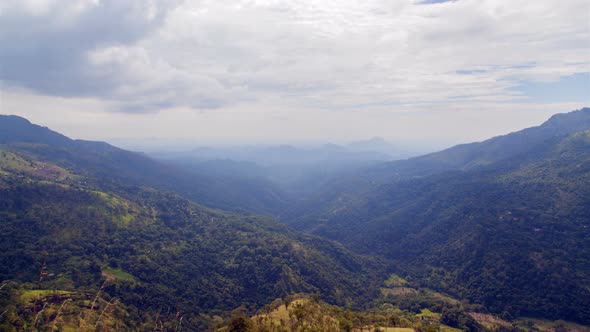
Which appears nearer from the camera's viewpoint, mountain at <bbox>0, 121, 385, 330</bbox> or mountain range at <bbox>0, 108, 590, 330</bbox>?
mountain at <bbox>0, 121, 385, 330</bbox>

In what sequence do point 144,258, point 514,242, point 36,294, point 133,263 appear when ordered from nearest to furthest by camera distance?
point 36,294
point 133,263
point 144,258
point 514,242

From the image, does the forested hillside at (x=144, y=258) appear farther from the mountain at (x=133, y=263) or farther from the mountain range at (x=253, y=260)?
the mountain range at (x=253, y=260)

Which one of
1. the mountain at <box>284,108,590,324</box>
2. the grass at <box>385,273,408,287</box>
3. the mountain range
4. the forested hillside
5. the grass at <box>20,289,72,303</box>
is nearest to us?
the grass at <box>20,289,72,303</box>

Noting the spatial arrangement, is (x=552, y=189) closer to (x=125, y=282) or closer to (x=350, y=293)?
(x=350, y=293)

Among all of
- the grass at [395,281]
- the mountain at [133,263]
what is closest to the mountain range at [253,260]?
the mountain at [133,263]

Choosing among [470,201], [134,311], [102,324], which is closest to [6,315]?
[102,324]

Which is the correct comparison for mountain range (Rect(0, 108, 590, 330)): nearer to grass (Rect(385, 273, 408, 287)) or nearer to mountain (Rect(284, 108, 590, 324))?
mountain (Rect(284, 108, 590, 324))

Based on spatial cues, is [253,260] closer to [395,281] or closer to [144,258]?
[144,258]

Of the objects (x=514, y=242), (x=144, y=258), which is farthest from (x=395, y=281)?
(x=144, y=258)

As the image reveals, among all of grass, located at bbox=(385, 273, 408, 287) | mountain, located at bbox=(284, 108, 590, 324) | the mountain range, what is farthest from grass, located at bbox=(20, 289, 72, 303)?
mountain, located at bbox=(284, 108, 590, 324)
